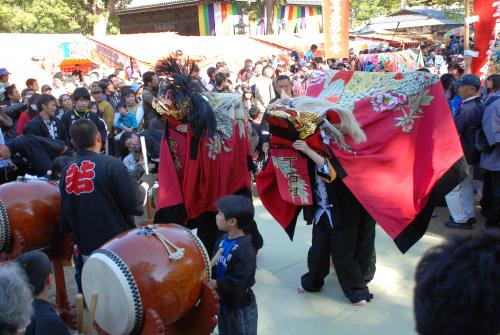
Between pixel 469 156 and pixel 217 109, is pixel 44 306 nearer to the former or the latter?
pixel 217 109

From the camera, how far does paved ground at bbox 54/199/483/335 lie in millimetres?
3316

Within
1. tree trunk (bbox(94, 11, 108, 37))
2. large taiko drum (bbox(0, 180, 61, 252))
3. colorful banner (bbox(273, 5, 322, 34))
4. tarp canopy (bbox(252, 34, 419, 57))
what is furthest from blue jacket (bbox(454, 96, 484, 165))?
colorful banner (bbox(273, 5, 322, 34))

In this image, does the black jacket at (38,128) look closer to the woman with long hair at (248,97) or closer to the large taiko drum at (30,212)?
the large taiko drum at (30,212)

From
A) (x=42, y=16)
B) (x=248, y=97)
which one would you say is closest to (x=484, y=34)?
(x=248, y=97)

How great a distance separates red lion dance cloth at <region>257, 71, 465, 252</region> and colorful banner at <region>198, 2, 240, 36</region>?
2525cm

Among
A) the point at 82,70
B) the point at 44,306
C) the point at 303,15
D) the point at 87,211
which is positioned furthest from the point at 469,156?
the point at 303,15

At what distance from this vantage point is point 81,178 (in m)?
3.05

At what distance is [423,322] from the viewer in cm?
109

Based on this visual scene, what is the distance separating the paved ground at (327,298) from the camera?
3.32 m

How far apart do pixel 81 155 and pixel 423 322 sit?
98.4 inches

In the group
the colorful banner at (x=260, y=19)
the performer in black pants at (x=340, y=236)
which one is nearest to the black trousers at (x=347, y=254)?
the performer in black pants at (x=340, y=236)

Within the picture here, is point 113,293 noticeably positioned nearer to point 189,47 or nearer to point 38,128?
point 38,128

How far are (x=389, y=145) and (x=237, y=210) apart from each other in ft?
4.04

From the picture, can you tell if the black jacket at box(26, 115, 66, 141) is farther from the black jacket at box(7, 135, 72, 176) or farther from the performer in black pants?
the performer in black pants
